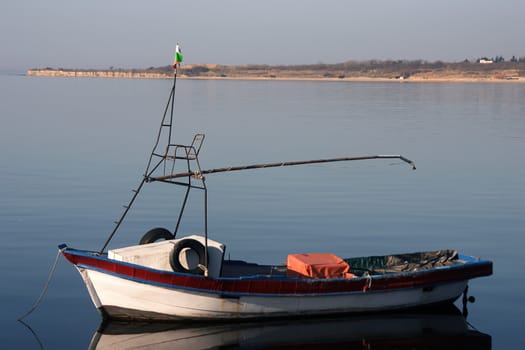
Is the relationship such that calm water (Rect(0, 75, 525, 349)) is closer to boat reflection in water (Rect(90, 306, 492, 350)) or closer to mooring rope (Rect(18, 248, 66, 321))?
mooring rope (Rect(18, 248, 66, 321))

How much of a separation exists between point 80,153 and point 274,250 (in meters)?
20.9

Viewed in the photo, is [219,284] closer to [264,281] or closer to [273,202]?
[264,281]

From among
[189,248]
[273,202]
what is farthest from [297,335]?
[273,202]

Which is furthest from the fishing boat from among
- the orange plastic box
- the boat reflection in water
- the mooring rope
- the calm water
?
the mooring rope

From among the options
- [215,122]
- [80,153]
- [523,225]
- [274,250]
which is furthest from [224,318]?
[215,122]

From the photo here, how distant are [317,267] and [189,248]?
2749 mm

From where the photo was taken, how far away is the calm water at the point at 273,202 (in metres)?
18.0

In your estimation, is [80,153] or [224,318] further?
[80,153]

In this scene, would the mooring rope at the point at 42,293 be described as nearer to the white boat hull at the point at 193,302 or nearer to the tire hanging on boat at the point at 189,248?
the white boat hull at the point at 193,302

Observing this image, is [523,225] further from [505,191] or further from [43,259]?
[43,259]

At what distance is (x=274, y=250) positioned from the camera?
21.4 meters

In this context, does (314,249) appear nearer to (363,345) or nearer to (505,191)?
(363,345)

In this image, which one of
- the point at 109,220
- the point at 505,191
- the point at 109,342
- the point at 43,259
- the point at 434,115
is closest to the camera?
the point at 109,342

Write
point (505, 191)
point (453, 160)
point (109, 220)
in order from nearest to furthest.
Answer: point (109, 220)
point (505, 191)
point (453, 160)
